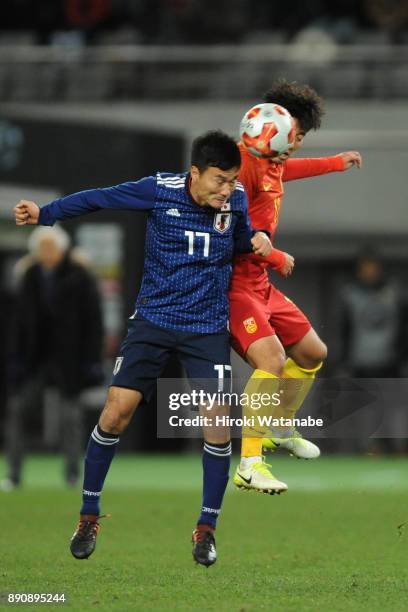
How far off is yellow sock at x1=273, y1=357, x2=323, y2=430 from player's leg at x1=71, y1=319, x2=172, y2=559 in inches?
36.8

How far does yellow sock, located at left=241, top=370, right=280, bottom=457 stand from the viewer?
8.41 metres

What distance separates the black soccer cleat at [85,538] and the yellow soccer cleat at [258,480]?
791 millimetres

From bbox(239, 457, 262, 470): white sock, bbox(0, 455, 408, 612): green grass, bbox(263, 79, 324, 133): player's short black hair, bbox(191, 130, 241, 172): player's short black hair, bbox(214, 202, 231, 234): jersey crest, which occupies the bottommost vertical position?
bbox(0, 455, 408, 612): green grass

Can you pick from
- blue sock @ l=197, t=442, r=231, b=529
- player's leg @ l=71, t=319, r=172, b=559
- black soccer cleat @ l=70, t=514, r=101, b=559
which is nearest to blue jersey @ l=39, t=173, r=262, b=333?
player's leg @ l=71, t=319, r=172, b=559

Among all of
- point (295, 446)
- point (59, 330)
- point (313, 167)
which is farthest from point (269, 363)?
point (59, 330)

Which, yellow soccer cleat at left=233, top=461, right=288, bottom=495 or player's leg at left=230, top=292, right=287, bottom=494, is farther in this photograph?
player's leg at left=230, top=292, right=287, bottom=494

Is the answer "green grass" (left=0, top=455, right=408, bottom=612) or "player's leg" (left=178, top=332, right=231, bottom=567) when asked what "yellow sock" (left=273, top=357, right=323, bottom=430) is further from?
"green grass" (left=0, top=455, right=408, bottom=612)

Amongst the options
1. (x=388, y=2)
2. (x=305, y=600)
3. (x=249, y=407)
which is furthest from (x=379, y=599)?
(x=388, y=2)

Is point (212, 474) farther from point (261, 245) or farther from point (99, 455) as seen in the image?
point (261, 245)

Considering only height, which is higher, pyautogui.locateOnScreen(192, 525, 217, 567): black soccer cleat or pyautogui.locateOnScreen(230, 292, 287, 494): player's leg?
pyautogui.locateOnScreen(230, 292, 287, 494): player's leg

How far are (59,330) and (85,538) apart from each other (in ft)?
21.1

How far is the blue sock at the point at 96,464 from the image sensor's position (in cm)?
815

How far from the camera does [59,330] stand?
14.4 meters

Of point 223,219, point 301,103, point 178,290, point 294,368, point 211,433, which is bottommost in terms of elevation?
point 211,433
